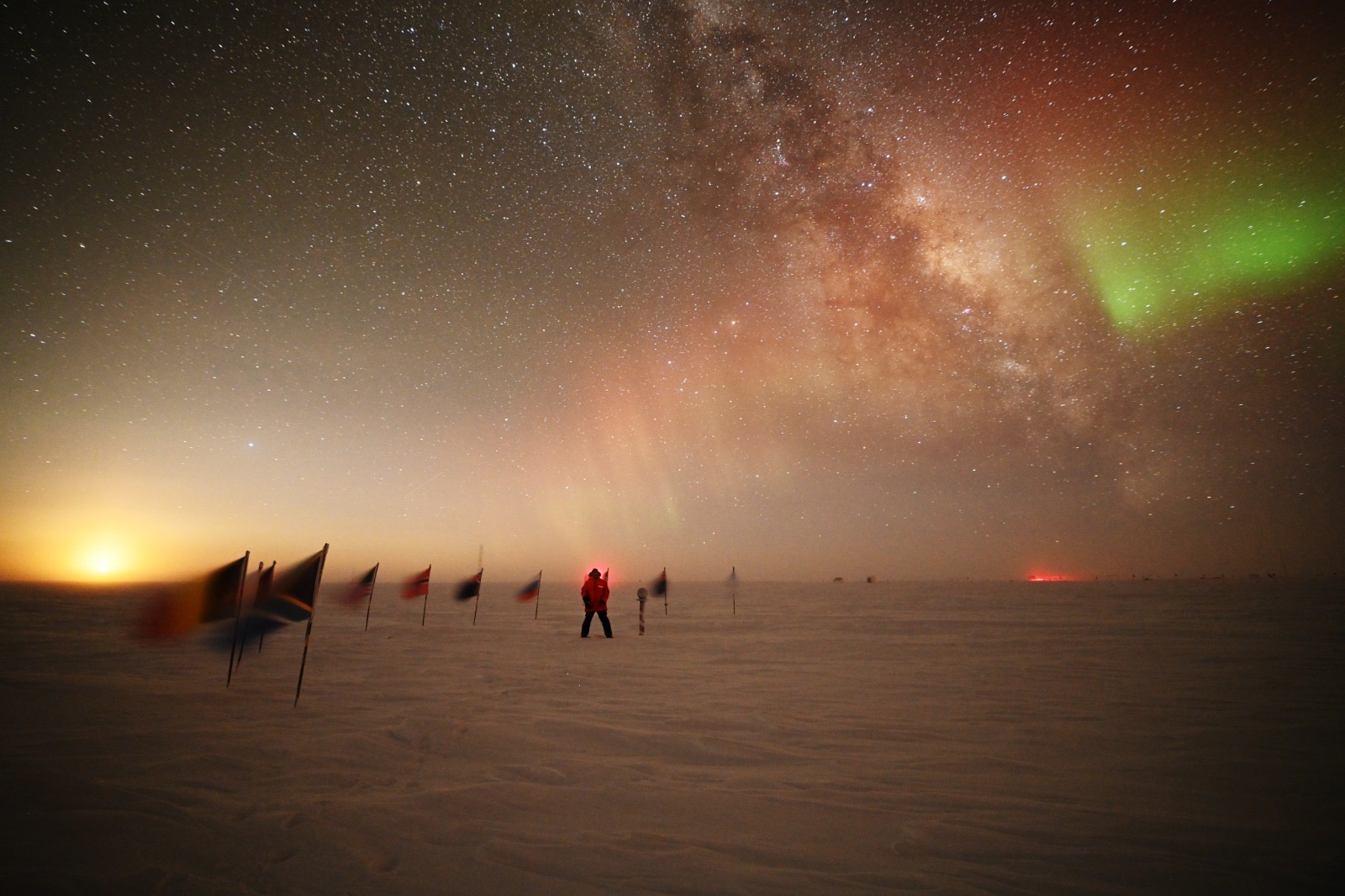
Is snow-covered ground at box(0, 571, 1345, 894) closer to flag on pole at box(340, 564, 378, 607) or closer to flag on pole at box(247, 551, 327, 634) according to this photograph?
flag on pole at box(247, 551, 327, 634)

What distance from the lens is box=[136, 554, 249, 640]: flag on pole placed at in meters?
7.44

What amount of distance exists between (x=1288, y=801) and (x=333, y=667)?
13933 mm

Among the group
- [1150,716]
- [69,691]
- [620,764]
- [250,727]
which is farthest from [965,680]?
[69,691]

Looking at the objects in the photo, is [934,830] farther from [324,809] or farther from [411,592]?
[411,592]

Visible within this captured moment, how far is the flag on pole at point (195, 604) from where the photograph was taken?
7441 mm

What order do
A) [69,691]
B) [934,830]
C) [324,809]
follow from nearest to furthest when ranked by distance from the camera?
[934,830], [324,809], [69,691]

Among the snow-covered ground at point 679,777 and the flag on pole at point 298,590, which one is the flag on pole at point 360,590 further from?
the flag on pole at point 298,590

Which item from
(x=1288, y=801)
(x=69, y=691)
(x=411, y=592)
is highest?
(x=411, y=592)

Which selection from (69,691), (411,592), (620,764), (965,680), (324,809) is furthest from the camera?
(411,592)

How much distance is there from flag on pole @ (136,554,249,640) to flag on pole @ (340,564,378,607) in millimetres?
7070

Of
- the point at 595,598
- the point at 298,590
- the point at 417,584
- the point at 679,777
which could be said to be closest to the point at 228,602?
the point at 298,590

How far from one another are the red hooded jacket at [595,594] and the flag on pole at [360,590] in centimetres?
592

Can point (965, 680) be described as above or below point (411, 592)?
below

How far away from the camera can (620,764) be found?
18.1 ft
